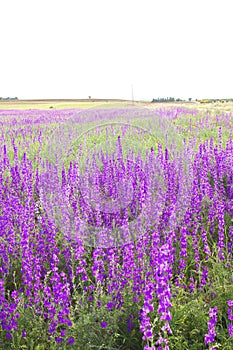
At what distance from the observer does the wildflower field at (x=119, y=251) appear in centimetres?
223

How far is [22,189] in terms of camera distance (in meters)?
4.66

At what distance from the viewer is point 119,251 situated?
2.67 meters

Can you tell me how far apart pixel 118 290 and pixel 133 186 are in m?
1.56

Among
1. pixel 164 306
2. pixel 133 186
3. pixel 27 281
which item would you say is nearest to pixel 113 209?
pixel 133 186

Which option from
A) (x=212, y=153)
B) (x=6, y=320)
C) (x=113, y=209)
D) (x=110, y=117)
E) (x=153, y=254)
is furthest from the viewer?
(x=212, y=153)

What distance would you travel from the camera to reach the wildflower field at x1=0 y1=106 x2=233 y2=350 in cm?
223

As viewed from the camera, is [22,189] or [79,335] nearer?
[79,335]

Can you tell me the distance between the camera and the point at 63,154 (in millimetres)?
4340

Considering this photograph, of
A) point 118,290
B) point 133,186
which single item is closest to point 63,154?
point 133,186

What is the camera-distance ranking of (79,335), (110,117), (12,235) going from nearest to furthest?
(79,335)
(12,235)
(110,117)

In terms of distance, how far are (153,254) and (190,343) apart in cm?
60

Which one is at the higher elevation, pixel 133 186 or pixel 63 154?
pixel 63 154

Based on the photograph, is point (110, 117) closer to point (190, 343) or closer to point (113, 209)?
point (113, 209)

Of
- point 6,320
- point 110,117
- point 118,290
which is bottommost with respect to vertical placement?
point 6,320
